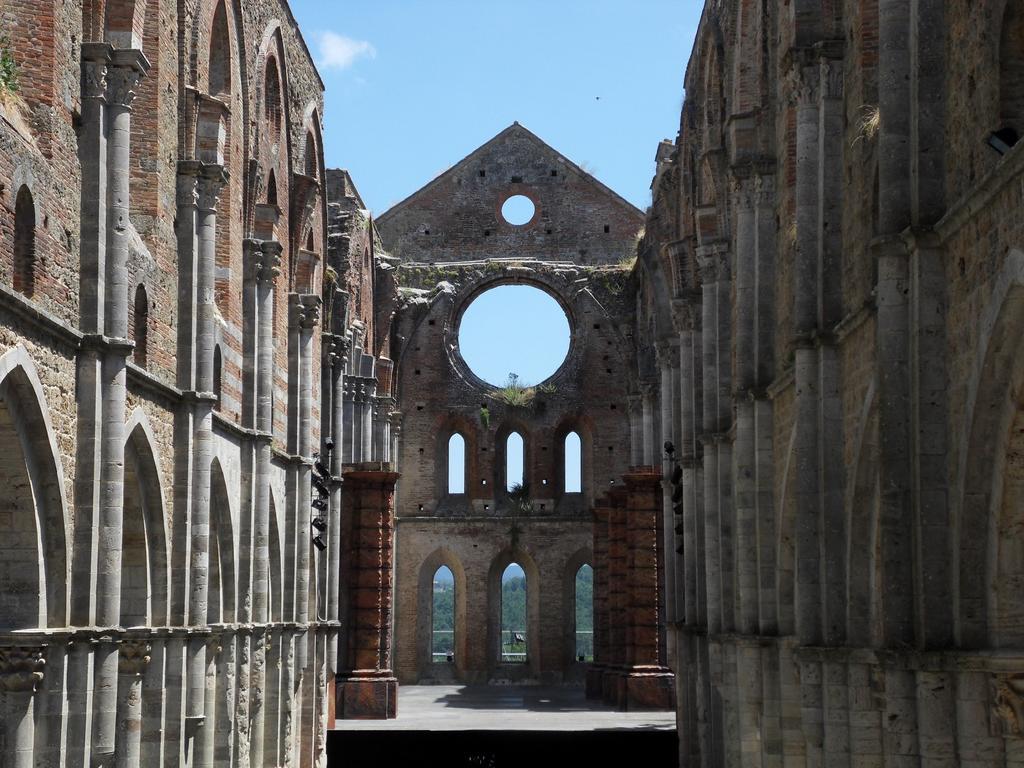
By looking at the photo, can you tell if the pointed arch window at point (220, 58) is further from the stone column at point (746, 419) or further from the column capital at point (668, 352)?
the column capital at point (668, 352)

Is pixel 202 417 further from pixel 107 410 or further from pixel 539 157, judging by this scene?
pixel 539 157

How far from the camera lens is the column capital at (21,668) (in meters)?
13.8

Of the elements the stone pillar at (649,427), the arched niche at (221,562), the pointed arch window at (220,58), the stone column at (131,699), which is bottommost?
the stone column at (131,699)

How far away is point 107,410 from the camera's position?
15633 millimetres

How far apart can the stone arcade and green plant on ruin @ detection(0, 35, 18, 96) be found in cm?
12

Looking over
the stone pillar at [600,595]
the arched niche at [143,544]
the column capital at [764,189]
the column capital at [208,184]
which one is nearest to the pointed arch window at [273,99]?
the column capital at [208,184]

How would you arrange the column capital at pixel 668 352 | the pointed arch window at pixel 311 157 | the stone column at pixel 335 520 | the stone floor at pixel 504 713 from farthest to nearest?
the column capital at pixel 668 352 < the stone column at pixel 335 520 < the stone floor at pixel 504 713 < the pointed arch window at pixel 311 157

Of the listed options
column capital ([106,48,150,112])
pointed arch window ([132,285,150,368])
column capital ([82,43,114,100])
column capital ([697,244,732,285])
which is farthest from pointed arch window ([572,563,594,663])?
column capital ([82,43,114,100])

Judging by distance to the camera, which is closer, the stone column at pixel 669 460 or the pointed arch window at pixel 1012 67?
the pointed arch window at pixel 1012 67

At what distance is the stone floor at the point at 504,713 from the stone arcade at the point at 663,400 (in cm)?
145

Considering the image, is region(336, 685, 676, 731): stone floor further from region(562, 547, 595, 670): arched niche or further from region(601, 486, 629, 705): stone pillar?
region(562, 547, 595, 670): arched niche

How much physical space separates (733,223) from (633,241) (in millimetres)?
24698

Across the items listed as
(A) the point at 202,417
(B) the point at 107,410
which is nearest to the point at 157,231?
(A) the point at 202,417

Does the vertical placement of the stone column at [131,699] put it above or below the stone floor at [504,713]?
above
